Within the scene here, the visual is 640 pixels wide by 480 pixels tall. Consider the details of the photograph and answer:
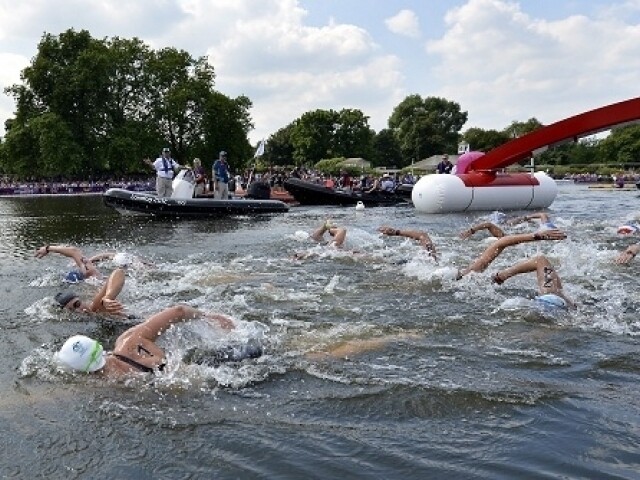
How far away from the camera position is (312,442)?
4.58m

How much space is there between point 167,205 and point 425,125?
3463 inches

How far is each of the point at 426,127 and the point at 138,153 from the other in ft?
207

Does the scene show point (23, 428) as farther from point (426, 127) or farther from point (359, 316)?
point (426, 127)

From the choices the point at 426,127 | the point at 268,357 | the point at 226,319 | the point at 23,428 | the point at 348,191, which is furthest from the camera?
the point at 426,127

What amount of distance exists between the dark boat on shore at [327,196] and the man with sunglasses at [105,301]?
66.9 feet

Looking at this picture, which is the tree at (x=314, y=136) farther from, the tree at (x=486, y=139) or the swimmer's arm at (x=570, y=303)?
the swimmer's arm at (x=570, y=303)

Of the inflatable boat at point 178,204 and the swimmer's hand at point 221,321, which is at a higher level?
the inflatable boat at point 178,204

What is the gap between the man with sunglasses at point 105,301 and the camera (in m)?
7.71

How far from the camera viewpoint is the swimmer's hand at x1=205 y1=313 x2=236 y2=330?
691 centimetres

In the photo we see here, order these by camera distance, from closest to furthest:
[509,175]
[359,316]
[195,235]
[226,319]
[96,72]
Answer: [226,319] < [359,316] < [195,235] < [509,175] < [96,72]

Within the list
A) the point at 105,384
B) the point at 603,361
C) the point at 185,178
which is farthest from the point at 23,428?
the point at 185,178

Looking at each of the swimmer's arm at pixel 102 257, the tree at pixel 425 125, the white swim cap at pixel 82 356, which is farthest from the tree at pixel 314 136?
the white swim cap at pixel 82 356

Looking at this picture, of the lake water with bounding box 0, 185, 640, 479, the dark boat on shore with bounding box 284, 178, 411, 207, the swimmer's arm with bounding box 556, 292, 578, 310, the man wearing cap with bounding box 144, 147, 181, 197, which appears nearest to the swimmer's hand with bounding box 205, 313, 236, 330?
the lake water with bounding box 0, 185, 640, 479

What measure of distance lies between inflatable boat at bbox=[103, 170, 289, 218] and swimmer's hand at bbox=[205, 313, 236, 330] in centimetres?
1402
